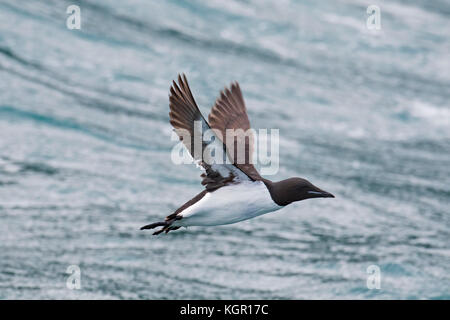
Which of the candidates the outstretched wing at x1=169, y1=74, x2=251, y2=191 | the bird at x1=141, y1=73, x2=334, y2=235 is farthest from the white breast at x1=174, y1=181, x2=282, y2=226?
the outstretched wing at x1=169, y1=74, x2=251, y2=191

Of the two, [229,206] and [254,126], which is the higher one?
[254,126]

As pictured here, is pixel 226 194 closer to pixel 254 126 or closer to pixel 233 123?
pixel 233 123

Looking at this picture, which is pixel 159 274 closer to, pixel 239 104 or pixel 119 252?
pixel 119 252

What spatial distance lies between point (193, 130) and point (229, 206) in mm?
685

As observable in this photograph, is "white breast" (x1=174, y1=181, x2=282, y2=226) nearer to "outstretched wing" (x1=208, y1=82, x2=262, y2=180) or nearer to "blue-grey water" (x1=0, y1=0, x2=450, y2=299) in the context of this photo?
"outstretched wing" (x1=208, y1=82, x2=262, y2=180)

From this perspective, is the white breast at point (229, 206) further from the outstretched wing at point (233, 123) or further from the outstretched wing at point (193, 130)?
the outstretched wing at point (233, 123)

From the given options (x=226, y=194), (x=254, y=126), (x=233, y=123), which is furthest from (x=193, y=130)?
(x=254, y=126)

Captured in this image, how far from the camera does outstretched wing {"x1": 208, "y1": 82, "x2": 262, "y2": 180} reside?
709 centimetres

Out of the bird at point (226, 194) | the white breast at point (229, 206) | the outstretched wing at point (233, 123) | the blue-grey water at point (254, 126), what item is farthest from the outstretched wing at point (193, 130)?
the blue-grey water at point (254, 126)

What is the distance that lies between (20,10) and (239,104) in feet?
35.8

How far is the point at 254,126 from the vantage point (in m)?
14.4
